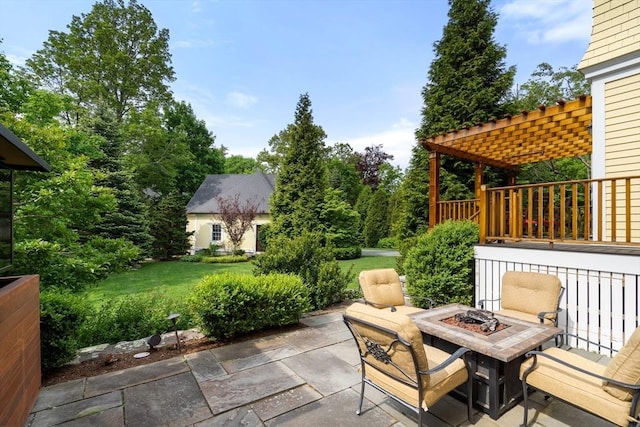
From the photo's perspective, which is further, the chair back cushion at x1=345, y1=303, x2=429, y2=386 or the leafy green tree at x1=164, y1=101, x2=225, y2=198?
the leafy green tree at x1=164, y1=101, x2=225, y2=198

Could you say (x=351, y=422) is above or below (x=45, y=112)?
below

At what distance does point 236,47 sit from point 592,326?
419 inches

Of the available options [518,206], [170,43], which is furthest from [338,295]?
[170,43]

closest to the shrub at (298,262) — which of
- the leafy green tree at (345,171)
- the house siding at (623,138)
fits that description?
the house siding at (623,138)

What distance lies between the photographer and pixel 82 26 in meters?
17.2

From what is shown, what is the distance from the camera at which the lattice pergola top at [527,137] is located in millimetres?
5391

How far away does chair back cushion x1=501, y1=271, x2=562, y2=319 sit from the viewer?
3752 millimetres

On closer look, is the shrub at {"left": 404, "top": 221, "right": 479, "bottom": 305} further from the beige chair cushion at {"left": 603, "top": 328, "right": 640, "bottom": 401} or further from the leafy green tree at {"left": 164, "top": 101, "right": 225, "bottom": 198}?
the leafy green tree at {"left": 164, "top": 101, "right": 225, "bottom": 198}

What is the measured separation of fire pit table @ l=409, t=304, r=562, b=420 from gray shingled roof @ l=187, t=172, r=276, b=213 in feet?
53.9

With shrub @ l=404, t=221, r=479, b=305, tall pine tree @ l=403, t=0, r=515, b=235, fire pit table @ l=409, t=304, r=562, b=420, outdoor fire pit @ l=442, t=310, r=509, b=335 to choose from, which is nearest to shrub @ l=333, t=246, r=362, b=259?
tall pine tree @ l=403, t=0, r=515, b=235

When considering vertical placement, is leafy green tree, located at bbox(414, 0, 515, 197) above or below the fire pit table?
above

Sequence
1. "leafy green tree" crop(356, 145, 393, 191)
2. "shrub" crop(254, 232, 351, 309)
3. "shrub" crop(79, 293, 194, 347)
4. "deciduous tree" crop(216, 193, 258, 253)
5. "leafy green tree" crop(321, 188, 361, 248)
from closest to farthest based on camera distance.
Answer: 1. "shrub" crop(79, 293, 194, 347)
2. "shrub" crop(254, 232, 351, 309)
3. "leafy green tree" crop(321, 188, 361, 248)
4. "deciduous tree" crop(216, 193, 258, 253)
5. "leafy green tree" crop(356, 145, 393, 191)

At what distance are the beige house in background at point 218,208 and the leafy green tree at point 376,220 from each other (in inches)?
297

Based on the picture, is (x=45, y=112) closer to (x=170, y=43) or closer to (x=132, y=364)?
(x=132, y=364)
